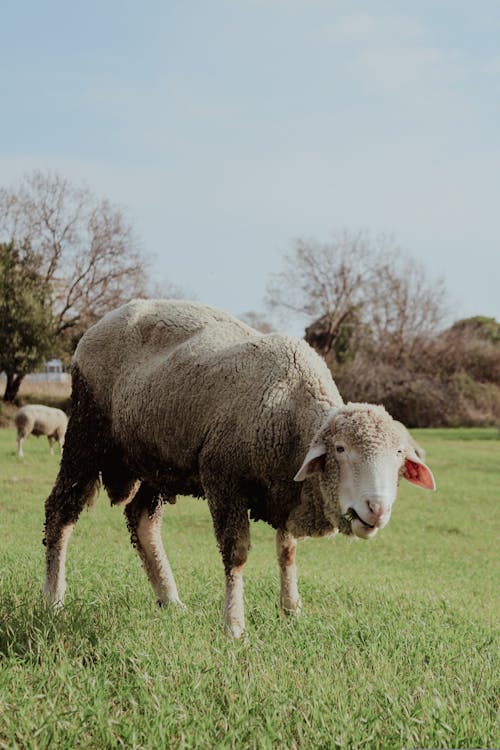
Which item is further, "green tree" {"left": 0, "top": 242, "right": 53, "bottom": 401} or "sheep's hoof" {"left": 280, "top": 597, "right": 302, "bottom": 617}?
"green tree" {"left": 0, "top": 242, "right": 53, "bottom": 401}

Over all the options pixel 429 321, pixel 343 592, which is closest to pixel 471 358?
pixel 429 321

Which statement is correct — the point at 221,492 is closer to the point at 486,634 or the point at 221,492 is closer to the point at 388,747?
the point at 388,747

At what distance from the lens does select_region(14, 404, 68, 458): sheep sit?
1939cm

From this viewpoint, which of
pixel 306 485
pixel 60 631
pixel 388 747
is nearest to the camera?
pixel 388 747

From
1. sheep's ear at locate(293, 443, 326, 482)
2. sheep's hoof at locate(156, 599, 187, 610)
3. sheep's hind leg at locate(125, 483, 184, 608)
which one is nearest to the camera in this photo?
sheep's ear at locate(293, 443, 326, 482)

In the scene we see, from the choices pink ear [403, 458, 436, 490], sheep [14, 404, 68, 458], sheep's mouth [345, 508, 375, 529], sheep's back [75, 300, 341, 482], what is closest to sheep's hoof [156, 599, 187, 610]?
sheep's back [75, 300, 341, 482]

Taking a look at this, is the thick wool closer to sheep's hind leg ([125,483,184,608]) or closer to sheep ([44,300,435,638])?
sheep ([44,300,435,638])

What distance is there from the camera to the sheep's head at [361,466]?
3775mm

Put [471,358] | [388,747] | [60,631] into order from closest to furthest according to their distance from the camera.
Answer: [388,747] → [60,631] → [471,358]

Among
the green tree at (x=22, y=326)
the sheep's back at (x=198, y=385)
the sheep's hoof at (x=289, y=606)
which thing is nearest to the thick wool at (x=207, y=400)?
the sheep's back at (x=198, y=385)

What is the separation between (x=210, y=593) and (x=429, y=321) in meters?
41.4

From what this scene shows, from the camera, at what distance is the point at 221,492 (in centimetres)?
445

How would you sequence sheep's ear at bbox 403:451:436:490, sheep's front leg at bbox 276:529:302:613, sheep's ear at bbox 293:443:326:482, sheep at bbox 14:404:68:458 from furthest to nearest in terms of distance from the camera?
1. sheep at bbox 14:404:68:458
2. sheep's front leg at bbox 276:529:302:613
3. sheep's ear at bbox 403:451:436:490
4. sheep's ear at bbox 293:443:326:482

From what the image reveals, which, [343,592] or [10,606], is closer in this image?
[10,606]
